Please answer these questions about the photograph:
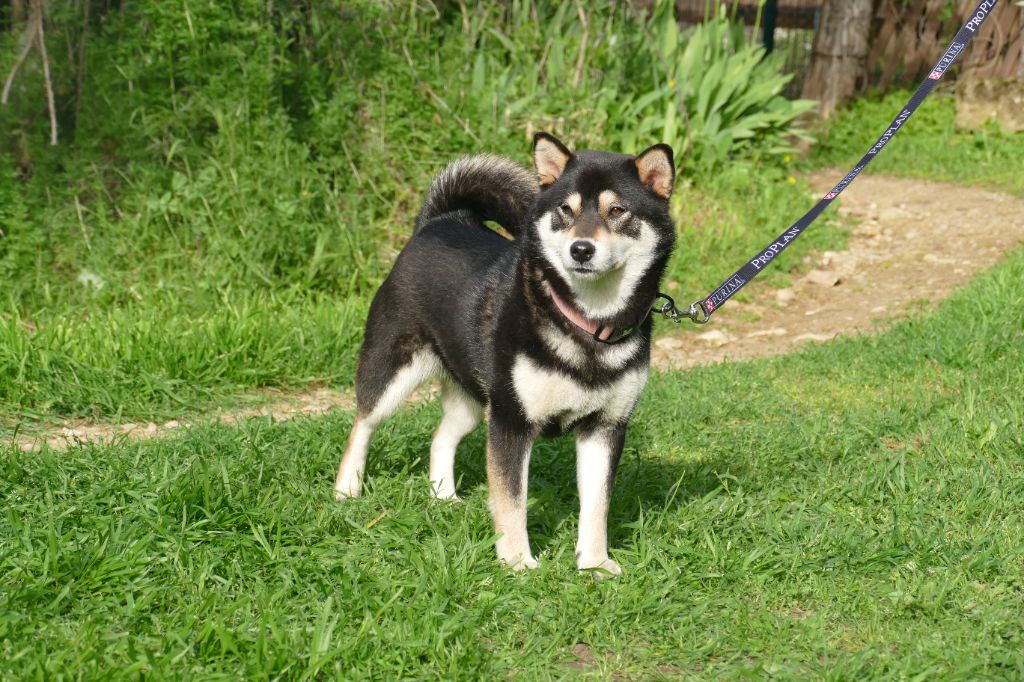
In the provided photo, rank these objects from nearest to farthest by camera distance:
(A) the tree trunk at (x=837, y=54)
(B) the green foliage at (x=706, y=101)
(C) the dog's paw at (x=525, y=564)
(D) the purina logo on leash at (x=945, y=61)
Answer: (C) the dog's paw at (x=525, y=564)
(D) the purina logo on leash at (x=945, y=61)
(B) the green foliage at (x=706, y=101)
(A) the tree trunk at (x=837, y=54)

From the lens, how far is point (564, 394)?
3355mm

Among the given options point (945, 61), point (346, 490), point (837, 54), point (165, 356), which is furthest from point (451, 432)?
point (837, 54)

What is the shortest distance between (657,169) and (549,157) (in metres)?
0.35

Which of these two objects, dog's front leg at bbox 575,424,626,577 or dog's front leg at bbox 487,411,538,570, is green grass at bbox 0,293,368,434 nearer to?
dog's front leg at bbox 487,411,538,570

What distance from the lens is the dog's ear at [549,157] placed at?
11.2 ft

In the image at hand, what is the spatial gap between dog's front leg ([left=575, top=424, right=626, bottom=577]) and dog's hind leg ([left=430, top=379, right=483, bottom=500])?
2.46ft

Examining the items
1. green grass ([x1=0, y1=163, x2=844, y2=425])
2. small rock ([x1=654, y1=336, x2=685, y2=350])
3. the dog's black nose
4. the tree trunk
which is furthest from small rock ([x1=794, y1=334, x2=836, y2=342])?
the tree trunk

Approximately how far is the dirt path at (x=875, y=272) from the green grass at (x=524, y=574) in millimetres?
2120

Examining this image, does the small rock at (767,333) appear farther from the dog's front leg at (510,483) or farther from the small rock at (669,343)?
the dog's front leg at (510,483)

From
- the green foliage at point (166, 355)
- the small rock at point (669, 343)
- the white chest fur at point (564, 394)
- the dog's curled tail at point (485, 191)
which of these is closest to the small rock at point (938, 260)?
the small rock at point (669, 343)

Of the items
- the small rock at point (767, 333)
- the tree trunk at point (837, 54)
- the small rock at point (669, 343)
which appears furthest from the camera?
the tree trunk at point (837, 54)

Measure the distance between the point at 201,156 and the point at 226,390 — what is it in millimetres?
2210

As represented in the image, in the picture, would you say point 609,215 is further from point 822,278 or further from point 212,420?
point 822,278

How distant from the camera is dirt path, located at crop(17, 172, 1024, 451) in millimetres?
6590
